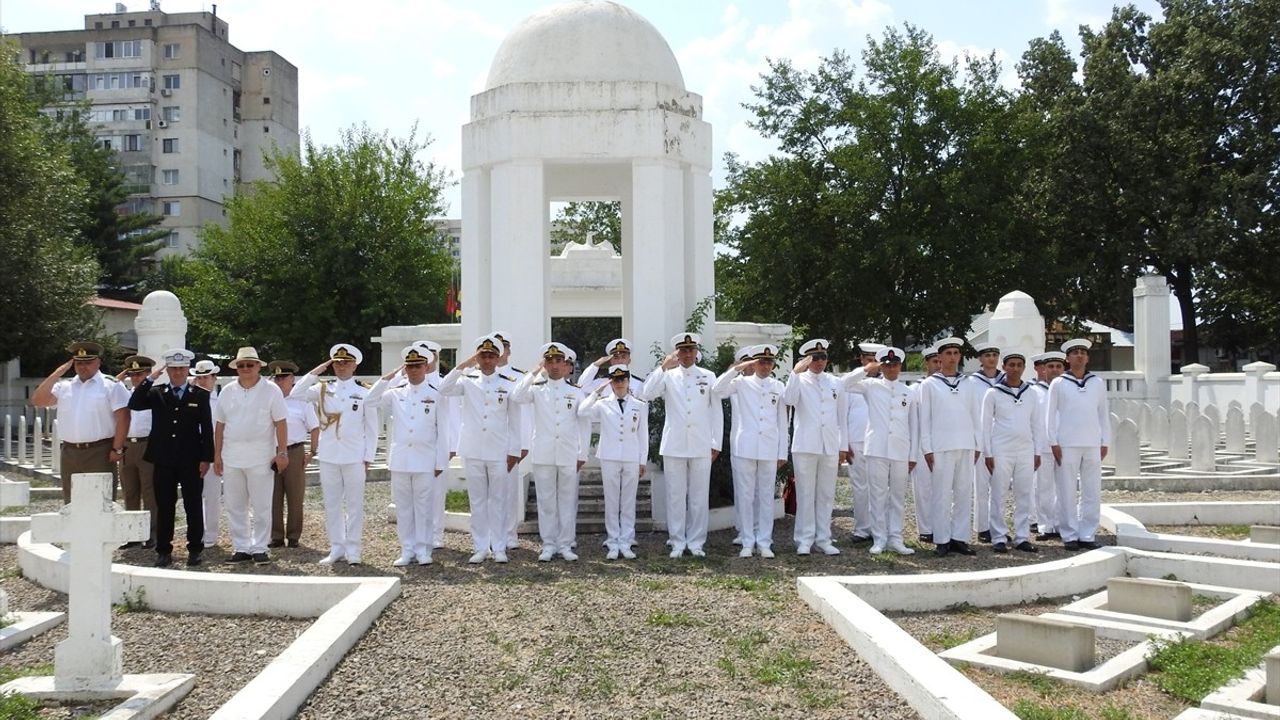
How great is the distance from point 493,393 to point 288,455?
2.35 m

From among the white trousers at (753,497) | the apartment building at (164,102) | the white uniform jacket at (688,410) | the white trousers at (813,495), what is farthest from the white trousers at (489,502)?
the apartment building at (164,102)

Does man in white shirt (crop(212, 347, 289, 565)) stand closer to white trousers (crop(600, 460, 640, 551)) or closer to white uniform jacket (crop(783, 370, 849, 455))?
white trousers (crop(600, 460, 640, 551))

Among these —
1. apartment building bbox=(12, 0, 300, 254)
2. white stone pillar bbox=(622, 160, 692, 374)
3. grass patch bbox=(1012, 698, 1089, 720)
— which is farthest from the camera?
apartment building bbox=(12, 0, 300, 254)

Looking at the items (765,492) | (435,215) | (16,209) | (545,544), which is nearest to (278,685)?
(545,544)

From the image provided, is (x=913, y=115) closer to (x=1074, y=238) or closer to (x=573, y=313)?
(x=1074, y=238)

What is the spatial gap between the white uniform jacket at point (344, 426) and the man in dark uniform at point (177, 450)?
98cm

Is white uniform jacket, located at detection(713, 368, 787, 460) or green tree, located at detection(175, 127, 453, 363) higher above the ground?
green tree, located at detection(175, 127, 453, 363)

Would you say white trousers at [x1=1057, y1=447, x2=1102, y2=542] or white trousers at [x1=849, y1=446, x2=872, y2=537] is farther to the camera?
white trousers at [x1=849, y1=446, x2=872, y2=537]

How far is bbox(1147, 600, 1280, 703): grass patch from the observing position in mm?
5262

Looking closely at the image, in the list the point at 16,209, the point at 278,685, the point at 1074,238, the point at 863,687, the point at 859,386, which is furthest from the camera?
the point at 1074,238

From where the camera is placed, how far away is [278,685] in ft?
16.0

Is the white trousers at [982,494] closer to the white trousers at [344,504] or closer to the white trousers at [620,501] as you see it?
the white trousers at [620,501]

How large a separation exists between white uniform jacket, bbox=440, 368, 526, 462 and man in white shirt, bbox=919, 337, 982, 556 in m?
3.77

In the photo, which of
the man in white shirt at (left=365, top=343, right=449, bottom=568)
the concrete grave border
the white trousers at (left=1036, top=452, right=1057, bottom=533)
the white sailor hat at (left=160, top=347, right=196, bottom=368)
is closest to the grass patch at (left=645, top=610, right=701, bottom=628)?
the concrete grave border
